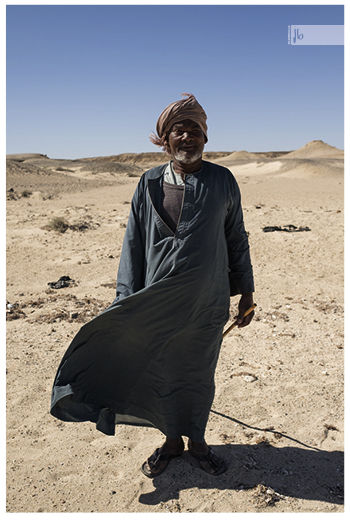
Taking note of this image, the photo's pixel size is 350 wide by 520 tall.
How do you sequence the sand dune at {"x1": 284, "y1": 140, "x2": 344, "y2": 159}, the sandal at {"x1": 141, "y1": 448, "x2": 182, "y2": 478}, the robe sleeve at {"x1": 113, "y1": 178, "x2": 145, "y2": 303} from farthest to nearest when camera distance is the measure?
the sand dune at {"x1": 284, "y1": 140, "x2": 344, "y2": 159}, the sandal at {"x1": 141, "y1": 448, "x2": 182, "y2": 478}, the robe sleeve at {"x1": 113, "y1": 178, "x2": 145, "y2": 303}

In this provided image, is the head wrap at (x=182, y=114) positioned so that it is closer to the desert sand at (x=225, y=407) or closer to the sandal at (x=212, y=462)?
the sandal at (x=212, y=462)

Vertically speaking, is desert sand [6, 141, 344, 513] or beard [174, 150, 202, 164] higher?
beard [174, 150, 202, 164]

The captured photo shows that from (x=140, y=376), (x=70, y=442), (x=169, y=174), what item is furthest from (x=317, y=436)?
(x=169, y=174)

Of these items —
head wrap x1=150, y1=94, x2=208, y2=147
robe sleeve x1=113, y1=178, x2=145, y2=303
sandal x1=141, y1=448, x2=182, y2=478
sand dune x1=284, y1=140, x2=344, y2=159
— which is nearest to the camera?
head wrap x1=150, y1=94, x2=208, y2=147

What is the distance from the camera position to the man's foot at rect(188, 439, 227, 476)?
237 cm

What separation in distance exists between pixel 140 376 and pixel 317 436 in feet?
4.17

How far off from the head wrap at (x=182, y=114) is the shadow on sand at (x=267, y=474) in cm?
184

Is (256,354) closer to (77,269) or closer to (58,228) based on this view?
(77,269)

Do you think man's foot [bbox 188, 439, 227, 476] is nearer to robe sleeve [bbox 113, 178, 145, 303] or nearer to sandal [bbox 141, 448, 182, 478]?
sandal [bbox 141, 448, 182, 478]

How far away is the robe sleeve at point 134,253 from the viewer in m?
2.21

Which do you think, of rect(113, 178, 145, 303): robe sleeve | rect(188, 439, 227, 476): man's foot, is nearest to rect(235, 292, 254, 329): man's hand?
rect(113, 178, 145, 303): robe sleeve

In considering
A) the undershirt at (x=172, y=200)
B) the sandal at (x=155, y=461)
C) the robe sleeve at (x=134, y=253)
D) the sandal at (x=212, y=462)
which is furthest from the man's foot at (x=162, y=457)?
the undershirt at (x=172, y=200)

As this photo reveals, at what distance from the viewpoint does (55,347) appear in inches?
151

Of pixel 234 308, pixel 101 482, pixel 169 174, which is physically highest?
pixel 169 174
